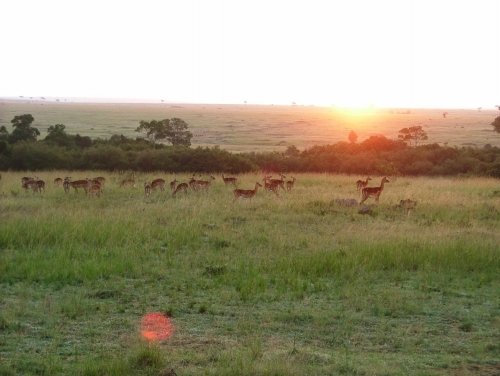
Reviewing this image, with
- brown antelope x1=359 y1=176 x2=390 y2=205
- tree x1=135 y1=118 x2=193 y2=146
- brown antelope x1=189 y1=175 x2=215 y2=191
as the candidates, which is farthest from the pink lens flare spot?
tree x1=135 y1=118 x2=193 y2=146

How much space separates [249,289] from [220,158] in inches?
1046

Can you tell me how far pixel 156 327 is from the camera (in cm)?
866

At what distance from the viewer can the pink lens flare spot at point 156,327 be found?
322 inches

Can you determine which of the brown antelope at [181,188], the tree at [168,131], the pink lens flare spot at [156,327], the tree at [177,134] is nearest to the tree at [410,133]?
the tree at [177,134]

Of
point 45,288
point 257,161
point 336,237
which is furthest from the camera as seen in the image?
point 257,161

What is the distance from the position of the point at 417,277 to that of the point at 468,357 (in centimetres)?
462

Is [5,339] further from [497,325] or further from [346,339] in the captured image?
[497,325]

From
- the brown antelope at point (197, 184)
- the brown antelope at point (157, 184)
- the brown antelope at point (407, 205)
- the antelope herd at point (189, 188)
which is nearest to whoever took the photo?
the brown antelope at point (407, 205)

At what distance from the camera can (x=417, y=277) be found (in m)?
12.2

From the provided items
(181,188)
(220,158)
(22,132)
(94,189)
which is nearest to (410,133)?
(220,158)

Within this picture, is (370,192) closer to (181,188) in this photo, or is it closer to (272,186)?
(272,186)

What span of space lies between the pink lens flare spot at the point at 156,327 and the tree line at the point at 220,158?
91.2ft

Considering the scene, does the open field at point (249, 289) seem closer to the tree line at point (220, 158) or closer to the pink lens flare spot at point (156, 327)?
the pink lens flare spot at point (156, 327)

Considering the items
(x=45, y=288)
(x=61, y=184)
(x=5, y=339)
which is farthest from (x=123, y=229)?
(x=61, y=184)
